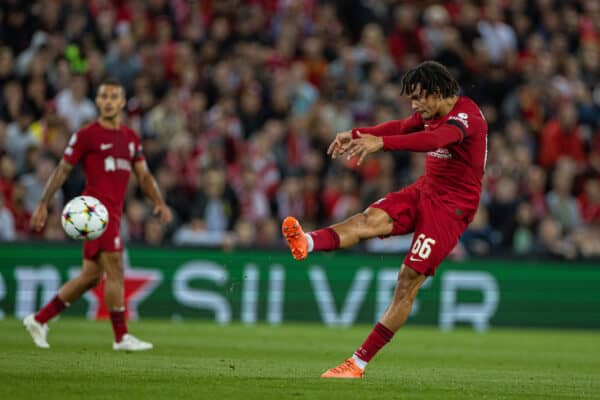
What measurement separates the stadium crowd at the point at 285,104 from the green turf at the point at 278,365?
2703mm

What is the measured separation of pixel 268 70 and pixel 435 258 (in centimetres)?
1208

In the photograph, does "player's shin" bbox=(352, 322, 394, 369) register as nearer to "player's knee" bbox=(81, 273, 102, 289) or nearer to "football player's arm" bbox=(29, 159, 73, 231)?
"player's knee" bbox=(81, 273, 102, 289)

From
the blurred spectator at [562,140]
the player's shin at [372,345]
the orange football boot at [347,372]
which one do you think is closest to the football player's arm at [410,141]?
the player's shin at [372,345]

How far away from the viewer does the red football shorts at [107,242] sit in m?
→ 11.9

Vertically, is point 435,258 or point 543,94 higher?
point 543,94

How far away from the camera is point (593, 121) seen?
2172cm

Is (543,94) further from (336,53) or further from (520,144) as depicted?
(336,53)

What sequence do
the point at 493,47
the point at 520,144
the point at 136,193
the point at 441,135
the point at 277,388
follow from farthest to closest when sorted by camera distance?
the point at 493,47, the point at 520,144, the point at 136,193, the point at 441,135, the point at 277,388

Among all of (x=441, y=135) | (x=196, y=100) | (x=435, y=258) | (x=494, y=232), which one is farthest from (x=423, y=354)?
(x=196, y=100)

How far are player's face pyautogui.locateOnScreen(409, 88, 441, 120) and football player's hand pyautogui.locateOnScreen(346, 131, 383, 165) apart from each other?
1088mm

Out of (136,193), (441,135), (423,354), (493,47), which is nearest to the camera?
(441,135)

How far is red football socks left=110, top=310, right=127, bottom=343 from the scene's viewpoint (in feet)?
39.3

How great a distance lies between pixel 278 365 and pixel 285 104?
10477 millimetres

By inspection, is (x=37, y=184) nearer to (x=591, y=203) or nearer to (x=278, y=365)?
(x=278, y=365)
